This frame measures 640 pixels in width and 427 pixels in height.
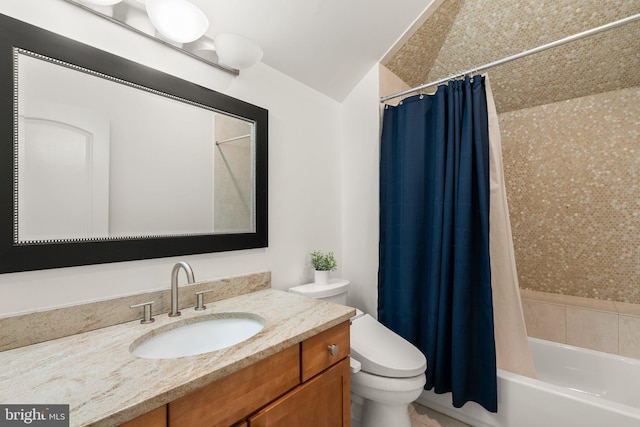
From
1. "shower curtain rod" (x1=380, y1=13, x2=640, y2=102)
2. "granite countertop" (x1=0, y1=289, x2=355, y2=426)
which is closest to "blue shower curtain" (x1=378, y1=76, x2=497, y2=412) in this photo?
"shower curtain rod" (x1=380, y1=13, x2=640, y2=102)

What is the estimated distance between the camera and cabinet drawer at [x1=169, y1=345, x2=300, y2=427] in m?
0.68

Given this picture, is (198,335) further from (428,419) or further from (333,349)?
(428,419)

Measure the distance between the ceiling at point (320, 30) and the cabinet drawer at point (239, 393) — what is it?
1.39m

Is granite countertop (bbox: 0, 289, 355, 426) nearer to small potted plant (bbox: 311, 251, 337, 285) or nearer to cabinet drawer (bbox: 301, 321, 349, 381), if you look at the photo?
cabinet drawer (bbox: 301, 321, 349, 381)

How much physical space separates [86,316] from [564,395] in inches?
79.4

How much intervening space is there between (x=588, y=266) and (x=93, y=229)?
9.71 ft

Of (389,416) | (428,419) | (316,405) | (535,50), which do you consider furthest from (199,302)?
(535,50)

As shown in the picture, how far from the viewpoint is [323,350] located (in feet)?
3.44

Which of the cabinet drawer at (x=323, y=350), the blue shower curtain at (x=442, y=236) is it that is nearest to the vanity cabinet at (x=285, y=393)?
the cabinet drawer at (x=323, y=350)

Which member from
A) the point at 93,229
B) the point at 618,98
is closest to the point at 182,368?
the point at 93,229

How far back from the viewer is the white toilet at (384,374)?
133 cm

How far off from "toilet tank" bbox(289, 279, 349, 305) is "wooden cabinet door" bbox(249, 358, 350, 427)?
20.5 inches

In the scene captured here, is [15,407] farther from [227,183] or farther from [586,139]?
[586,139]

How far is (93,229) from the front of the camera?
1.03 meters
